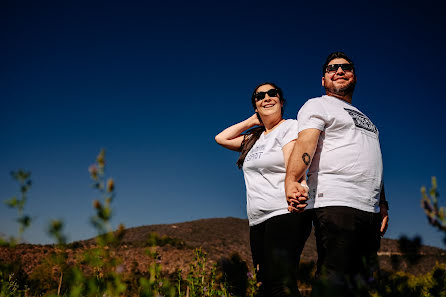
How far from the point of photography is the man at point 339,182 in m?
2.14

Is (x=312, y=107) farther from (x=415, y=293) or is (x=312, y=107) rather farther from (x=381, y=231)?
(x=415, y=293)

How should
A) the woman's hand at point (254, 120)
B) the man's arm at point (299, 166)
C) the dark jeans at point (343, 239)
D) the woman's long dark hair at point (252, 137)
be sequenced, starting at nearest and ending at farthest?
the dark jeans at point (343, 239)
the man's arm at point (299, 166)
the woman's long dark hair at point (252, 137)
the woman's hand at point (254, 120)

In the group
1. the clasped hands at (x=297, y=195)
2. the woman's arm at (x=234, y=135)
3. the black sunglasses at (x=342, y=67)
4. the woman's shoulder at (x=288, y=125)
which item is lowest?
the clasped hands at (x=297, y=195)

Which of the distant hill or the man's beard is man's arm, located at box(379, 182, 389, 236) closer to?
the man's beard

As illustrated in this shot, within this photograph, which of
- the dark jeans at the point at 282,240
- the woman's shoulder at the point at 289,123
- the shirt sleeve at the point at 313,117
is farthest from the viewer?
the woman's shoulder at the point at 289,123

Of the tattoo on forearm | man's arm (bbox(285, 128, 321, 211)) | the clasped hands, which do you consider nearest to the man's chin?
man's arm (bbox(285, 128, 321, 211))

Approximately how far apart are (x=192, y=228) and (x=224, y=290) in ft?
49.3

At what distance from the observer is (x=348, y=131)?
2.36 m

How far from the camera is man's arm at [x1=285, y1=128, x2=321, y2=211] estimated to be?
2.22 metres

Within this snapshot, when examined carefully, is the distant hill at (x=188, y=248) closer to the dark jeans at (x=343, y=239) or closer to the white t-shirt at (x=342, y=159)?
the dark jeans at (x=343, y=239)

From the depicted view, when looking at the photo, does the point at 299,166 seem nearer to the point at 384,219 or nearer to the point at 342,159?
the point at 342,159

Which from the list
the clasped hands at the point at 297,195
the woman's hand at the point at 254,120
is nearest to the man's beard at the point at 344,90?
the clasped hands at the point at 297,195

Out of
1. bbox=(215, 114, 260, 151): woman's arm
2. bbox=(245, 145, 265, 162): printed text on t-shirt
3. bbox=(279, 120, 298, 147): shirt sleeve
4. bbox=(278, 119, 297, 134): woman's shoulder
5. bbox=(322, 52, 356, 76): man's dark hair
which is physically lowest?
bbox=(245, 145, 265, 162): printed text on t-shirt

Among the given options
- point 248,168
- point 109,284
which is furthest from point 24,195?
point 248,168
